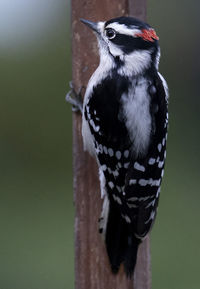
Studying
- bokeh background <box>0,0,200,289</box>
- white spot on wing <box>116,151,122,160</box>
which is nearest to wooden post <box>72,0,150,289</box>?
white spot on wing <box>116,151,122,160</box>

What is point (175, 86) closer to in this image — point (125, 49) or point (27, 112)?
point (27, 112)

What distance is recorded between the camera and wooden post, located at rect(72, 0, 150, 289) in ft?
11.1

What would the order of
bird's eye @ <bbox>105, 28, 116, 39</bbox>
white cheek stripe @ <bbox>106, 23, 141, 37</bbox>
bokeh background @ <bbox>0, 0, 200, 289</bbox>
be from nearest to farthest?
white cheek stripe @ <bbox>106, 23, 141, 37</bbox>
bird's eye @ <bbox>105, 28, 116, 39</bbox>
bokeh background @ <bbox>0, 0, 200, 289</bbox>

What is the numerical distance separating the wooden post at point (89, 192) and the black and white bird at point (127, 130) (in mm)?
83

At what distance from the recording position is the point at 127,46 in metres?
3.39

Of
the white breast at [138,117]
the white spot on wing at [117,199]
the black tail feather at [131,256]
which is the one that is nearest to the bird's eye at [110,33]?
the white breast at [138,117]

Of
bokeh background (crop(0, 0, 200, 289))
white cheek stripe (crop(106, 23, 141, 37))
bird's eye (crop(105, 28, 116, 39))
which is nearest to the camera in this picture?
white cheek stripe (crop(106, 23, 141, 37))

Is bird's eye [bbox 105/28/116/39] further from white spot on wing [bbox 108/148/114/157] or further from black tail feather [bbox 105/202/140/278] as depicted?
black tail feather [bbox 105/202/140/278]

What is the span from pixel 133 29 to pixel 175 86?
614cm

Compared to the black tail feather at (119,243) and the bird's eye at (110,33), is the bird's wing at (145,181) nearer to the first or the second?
the black tail feather at (119,243)

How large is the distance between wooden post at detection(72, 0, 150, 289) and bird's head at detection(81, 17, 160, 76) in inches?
4.6

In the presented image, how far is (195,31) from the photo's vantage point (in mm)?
9016

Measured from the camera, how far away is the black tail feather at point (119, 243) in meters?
3.31

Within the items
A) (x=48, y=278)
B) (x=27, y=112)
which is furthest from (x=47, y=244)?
(x=27, y=112)
